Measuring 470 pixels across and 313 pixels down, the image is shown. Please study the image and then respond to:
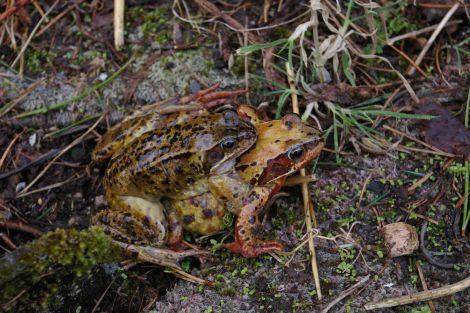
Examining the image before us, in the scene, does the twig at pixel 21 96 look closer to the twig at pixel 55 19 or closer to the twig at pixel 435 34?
the twig at pixel 55 19

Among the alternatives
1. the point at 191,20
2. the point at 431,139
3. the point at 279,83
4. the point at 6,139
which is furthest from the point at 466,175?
the point at 6,139

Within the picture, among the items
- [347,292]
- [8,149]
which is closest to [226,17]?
[8,149]

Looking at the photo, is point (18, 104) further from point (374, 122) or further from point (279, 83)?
point (374, 122)

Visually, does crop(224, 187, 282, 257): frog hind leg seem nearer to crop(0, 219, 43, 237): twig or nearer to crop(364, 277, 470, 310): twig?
crop(364, 277, 470, 310): twig

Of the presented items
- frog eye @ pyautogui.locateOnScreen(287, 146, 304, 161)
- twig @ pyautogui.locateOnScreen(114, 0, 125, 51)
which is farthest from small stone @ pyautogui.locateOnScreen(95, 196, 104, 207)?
frog eye @ pyautogui.locateOnScreen(287, 146, 304, 161)

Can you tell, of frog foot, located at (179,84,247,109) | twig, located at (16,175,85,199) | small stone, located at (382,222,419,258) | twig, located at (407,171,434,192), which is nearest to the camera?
small stone, located at (382,222,419,258)

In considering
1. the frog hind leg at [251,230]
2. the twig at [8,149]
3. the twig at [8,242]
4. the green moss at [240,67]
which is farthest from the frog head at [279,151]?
the twig at [8,149]

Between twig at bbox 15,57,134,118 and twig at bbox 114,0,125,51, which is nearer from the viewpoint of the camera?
twig at bbox 15,57,134,118
